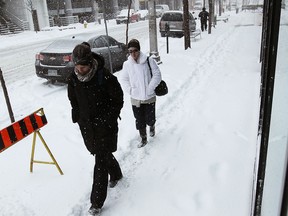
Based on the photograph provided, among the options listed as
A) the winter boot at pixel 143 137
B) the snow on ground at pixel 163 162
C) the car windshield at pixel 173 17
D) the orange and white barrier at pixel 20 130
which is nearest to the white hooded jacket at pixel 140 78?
the winter boot at pixel 143 137

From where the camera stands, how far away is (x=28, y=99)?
8516 millimetres

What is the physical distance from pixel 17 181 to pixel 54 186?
59 cm


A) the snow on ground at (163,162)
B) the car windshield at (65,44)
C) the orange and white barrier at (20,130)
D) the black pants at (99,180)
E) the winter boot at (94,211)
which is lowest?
the snow on ground at (163,162)

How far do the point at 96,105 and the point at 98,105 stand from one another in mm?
24

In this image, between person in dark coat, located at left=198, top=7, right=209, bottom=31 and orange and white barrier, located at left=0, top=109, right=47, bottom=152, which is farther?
person in dark coat, located at left=198, top=7, right=209, bottom=31

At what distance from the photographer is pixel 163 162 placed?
15.6ft

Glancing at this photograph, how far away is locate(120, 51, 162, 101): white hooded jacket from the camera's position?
470 centimetres

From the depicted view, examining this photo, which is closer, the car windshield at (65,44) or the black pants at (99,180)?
the black pants at (99,180)

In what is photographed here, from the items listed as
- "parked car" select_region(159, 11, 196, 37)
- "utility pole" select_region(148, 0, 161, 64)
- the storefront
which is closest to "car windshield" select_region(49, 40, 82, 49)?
"utility pole" select_region(148, 0, 161, 64)

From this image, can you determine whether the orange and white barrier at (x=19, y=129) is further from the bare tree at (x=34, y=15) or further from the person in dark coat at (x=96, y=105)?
the bare tree at (x=34, y=15)

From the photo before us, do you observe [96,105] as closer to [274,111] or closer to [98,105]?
[98,105]

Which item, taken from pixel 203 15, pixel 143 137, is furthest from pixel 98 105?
pixel 203 15

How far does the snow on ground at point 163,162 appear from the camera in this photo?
382 centimetres

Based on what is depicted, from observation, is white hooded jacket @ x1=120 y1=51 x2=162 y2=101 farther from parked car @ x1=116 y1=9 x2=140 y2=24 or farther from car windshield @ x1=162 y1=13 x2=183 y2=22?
parked car @ x1=116 y1=9 x2=140 y2=24
